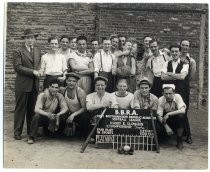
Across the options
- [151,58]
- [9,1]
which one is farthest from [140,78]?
[9,1]

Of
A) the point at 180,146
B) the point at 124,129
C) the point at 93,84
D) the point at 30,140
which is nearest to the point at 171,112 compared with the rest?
the point at 180,146

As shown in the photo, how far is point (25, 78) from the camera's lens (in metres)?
5.66

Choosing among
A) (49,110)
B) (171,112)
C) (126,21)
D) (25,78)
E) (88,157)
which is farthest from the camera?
(126,21)

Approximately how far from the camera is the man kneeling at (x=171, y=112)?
5.43m

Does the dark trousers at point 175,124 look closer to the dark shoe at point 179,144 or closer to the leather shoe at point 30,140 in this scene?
the dark shoe at point 179,144

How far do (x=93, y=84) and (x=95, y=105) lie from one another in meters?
0.45

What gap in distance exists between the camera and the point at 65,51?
5.84 m

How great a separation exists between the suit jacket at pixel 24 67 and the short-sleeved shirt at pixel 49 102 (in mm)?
260

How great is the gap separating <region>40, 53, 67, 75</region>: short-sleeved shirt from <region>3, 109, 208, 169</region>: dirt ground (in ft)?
3.45

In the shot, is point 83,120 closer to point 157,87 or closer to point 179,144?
point 157,87

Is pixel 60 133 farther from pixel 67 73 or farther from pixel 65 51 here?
pixel 65 51

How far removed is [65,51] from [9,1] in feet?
4.73

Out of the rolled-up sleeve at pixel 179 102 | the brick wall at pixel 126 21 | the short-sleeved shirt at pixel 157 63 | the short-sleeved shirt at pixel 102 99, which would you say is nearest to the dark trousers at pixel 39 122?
the short-sleeved shirt at pixel 102 99

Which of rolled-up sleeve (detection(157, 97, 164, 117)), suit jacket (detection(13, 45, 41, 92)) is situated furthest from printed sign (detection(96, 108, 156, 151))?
suit jacket (detection(13, 45, 41, 92))
